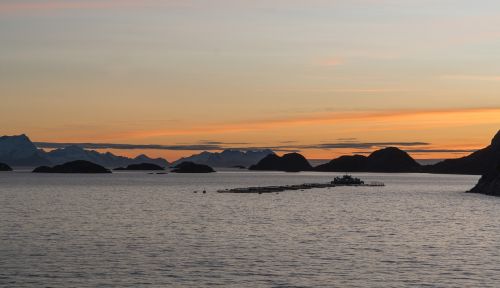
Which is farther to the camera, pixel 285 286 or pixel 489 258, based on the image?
pixel 489 258

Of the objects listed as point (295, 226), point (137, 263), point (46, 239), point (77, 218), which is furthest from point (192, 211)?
point (137, 263)

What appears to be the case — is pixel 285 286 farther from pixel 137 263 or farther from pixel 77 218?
pixel 77 218

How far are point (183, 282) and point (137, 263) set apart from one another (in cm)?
972

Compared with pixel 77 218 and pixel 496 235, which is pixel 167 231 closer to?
pixel 77 218

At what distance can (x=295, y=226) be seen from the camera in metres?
95.6

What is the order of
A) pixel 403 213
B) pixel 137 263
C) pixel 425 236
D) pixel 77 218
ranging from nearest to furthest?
1. pixel 137 263
2. pixel 425 236
3. pixel 77 218
4. pixel 403 213

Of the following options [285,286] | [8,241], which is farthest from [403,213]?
[285,286]

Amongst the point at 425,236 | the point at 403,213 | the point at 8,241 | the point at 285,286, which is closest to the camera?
the point at 285,286

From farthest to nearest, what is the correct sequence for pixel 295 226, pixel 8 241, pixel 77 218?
pixel 77 218
pixel 295 226
pixel 8 241

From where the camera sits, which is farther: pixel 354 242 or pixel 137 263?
pixel 354 242

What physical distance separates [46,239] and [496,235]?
175 ft

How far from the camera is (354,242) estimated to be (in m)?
75.7

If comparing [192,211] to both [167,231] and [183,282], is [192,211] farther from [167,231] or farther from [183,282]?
[183,282]

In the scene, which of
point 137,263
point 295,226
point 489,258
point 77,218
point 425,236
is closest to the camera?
point 137,263
